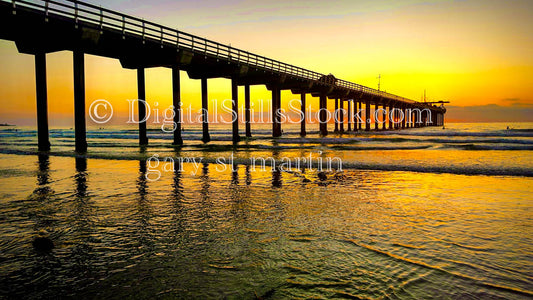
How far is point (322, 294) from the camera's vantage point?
9.18ft

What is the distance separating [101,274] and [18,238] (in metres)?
1.92

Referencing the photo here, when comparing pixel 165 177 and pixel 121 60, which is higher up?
pixel 121 60

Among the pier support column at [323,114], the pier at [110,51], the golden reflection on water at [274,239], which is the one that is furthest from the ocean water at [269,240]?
the pier support column at [323,114]

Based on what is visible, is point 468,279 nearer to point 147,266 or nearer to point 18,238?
point 147,266

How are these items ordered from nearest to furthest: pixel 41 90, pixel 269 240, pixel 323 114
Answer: pixel 269 240 < pixel 41 90 < pixel 323 114

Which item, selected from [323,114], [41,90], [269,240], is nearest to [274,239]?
[269,240]

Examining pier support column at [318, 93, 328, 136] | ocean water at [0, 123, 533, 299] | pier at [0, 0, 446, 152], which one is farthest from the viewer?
pier support column at [318, 93, 328, 136]

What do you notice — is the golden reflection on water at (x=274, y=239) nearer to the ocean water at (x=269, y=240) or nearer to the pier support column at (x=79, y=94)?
the ocean water at (x=269, y=240)

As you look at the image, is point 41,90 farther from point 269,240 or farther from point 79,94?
point 269,240

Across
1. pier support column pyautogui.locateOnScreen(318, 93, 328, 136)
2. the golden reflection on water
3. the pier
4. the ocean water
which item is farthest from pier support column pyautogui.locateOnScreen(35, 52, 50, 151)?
pier support column pyautogui.locateOnScreen(318, 93, 328, 136)

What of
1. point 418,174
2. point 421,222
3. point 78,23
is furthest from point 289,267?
point 78,23

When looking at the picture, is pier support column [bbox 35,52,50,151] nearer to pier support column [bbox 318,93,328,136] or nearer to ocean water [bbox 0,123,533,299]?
ocean water [bbox 0,123,533,299]

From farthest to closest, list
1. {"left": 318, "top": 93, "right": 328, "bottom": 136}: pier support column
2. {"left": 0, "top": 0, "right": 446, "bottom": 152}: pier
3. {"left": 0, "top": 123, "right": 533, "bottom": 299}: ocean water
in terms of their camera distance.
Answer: {"left": 318, "top": 93, "right": 328, "bottom": 136}: pier support column
{"left": 0, "top": 0, "right": 446, "bottom": 152}: pier
{"left": 0, "top": 123, "right": 533, "bottom": 299}: ocean water

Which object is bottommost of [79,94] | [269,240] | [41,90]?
[269,240]
